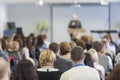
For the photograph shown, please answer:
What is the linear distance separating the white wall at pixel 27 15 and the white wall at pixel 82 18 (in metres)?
0.79

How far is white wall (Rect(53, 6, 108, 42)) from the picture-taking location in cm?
1658

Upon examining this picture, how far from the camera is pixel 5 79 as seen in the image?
91.1 inches

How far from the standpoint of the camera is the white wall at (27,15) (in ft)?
56.2

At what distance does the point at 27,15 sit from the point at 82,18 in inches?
116

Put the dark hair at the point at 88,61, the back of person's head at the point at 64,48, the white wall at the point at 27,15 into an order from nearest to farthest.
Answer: the dark hair at the point at 88,61 < the back of person's head at the point at 64,48 < the white wall at the point at 27,15

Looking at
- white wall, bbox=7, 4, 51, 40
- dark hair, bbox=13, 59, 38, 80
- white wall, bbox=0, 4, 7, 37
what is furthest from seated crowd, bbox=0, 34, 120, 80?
white wall, bbox=7, 4, 51, 40

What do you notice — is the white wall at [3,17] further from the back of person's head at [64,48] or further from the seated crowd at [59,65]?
the back of person's head at [64,48]

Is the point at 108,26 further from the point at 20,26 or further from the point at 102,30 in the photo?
the point at 20,26

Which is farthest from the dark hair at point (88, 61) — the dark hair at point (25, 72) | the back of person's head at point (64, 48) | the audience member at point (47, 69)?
the dark hair at point (25, 72)

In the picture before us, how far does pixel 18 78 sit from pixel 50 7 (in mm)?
13095

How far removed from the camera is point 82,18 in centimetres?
1678

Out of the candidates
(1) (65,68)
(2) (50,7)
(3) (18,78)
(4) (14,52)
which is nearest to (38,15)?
(2) (50,7)

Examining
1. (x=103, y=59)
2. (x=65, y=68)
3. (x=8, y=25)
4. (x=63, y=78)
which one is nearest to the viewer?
(x=63, y=78)

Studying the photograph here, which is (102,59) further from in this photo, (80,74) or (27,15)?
(27,15)
